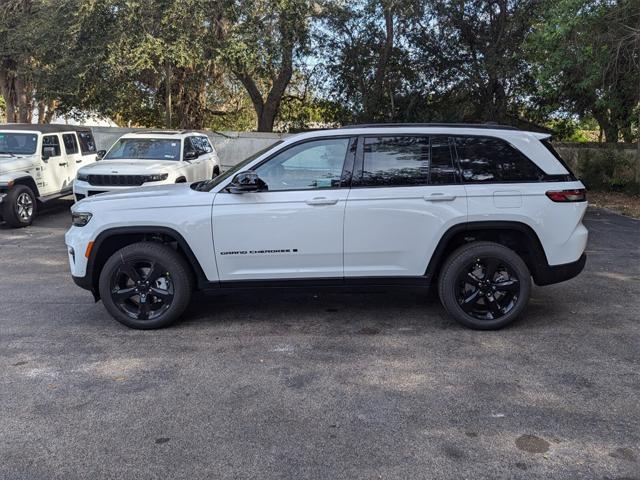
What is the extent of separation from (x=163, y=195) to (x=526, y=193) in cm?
320

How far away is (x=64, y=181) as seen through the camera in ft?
40.8

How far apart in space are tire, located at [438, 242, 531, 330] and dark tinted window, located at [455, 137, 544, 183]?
1.98ft

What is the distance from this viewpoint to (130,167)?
1045 centimetres

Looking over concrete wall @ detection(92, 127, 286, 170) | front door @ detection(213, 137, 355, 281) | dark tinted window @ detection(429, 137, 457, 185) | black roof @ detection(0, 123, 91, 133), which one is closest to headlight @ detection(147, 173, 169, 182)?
black roof @ detection(0, 123, 91, 133)

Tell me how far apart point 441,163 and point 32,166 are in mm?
9027

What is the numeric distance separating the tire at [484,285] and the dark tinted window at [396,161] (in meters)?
0.78

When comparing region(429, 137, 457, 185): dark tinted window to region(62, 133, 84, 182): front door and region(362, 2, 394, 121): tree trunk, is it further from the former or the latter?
region(362, 2, 394, 121): tree trunk

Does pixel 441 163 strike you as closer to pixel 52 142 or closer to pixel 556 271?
pixel 556 271

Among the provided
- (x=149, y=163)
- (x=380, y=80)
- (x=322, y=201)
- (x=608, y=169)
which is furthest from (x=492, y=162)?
(x=380, y=80)

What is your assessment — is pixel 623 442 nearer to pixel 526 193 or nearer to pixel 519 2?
pixel 526 193

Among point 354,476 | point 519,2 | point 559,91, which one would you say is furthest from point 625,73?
point 354,476

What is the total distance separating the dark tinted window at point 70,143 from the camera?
12656 mm

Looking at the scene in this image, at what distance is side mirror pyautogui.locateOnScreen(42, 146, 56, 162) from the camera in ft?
38.8

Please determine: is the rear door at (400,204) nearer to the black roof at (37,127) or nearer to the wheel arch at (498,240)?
the wheel arch at (498,240)
